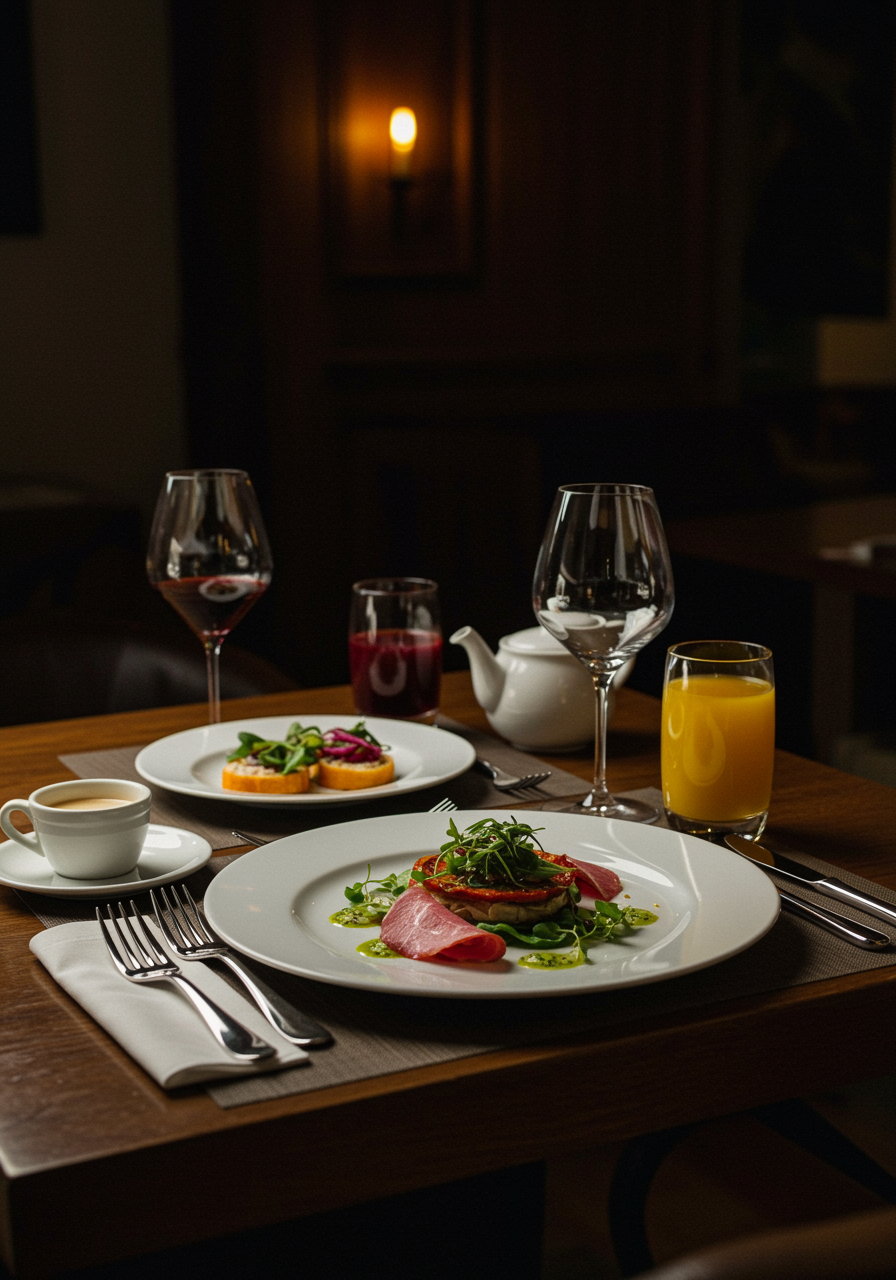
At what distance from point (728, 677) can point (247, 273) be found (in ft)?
10.3

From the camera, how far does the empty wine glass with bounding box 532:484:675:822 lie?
3.52ft

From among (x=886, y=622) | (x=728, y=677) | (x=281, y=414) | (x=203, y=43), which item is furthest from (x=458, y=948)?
(x=203, y=43)

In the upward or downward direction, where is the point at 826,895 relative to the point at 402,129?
downward

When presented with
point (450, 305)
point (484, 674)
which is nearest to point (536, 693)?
point (484, 674)

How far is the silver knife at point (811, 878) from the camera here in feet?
2.93

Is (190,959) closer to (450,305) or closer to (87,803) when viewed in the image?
(87,803)

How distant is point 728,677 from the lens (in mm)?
1071

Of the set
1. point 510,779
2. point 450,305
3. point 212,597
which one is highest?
point 450,305

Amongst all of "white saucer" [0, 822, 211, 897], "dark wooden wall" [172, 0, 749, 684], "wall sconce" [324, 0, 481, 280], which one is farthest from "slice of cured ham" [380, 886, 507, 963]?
"wall sconce" [324, 0, 481, 280]

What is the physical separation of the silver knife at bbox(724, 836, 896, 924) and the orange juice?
5 cm

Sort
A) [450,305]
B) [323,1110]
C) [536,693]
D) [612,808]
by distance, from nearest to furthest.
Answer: [323,1110] → [612,808] → [536,693] → [450,305]

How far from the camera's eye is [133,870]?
3.18 ft

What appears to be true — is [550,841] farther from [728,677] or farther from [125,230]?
[125,230]

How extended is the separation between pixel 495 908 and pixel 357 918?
10 cm
